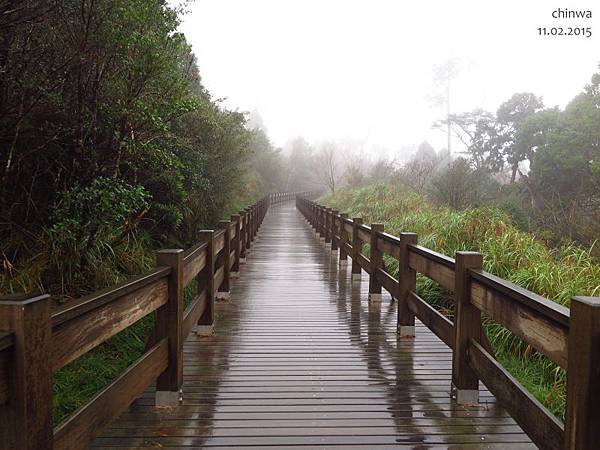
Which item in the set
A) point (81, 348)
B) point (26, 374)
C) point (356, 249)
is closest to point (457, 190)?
point (356, 249)

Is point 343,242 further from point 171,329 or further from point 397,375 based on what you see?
point 171,329

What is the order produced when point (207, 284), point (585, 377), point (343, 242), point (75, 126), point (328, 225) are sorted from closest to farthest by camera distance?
1. point (585, 377)
2. point (207, 284)
3. point (75, 126)
4. point (343, 242)
5. point (328, 225)

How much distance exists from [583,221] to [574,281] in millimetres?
9249

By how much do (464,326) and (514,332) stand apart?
73 cm

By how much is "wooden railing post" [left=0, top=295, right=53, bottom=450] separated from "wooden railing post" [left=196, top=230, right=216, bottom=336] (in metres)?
3.00

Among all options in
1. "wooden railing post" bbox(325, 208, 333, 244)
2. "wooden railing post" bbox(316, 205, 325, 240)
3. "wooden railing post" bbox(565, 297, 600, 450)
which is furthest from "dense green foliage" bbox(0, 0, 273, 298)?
"wooden railing post" bbox(316, 205, 325, 240)

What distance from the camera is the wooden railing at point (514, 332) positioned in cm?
191

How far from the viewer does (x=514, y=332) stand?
2713 millimetres

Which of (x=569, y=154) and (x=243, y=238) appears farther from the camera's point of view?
(x=569, y=154)

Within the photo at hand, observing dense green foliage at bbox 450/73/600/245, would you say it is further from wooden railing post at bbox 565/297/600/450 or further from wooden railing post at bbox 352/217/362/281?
wooden railing post at bbox 565/297/600/450

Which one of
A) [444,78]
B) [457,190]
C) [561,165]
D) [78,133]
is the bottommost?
[457,190]

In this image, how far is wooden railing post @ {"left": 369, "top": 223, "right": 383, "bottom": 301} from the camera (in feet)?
21.4

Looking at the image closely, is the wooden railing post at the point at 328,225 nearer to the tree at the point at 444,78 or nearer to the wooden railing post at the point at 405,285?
the wooden railing post at the point at 405,285

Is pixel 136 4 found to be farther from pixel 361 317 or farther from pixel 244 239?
pixel 244 239
